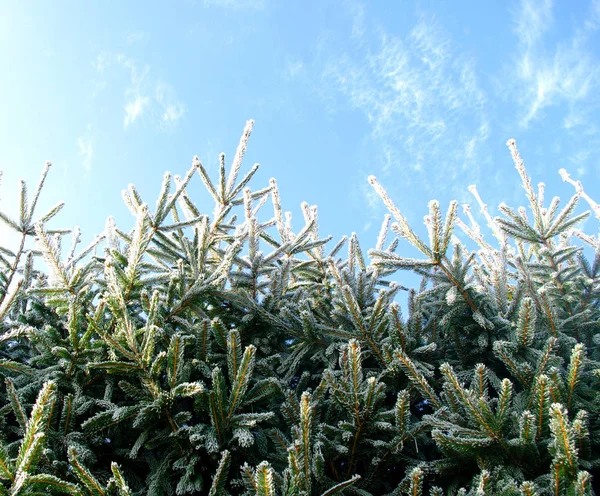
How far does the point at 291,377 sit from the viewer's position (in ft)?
10.5

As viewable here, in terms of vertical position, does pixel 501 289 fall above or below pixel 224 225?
below

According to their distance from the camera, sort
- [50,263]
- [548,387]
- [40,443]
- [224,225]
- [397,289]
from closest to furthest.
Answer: [40,443]
[548,387]
[50,263]
[397,289]
[224,225]

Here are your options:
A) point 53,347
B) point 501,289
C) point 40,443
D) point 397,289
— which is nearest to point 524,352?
point 501,289

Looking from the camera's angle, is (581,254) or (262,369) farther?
(581,254)

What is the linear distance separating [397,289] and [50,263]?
2.68m

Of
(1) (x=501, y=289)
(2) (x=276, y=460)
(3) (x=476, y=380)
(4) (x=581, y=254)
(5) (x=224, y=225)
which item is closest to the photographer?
(3) (x=476, y=380)

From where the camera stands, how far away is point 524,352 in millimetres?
3053

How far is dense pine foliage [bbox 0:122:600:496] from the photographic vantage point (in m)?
2.19

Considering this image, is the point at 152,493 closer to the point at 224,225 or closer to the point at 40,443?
the point at 40,443

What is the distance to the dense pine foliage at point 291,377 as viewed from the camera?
219 centimetres

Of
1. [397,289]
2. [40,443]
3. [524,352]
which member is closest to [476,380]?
A: [524,352]

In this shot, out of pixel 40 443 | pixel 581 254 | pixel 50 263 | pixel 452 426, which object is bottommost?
pixel 40 443

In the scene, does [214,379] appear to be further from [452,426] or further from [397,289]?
[397,289]

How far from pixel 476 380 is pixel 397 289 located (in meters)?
1.63
